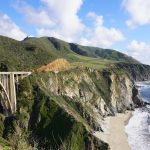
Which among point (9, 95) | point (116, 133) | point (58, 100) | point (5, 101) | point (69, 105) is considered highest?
point (9, 95)

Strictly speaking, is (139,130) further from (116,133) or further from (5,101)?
(5,101)

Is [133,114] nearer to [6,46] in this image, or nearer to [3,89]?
[6,46]

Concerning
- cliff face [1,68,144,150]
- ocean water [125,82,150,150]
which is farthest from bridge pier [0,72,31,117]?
ocean water [125,82,150,150]

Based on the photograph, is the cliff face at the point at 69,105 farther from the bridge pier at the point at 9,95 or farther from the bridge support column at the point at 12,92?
the bridge pier at the point at 9,95

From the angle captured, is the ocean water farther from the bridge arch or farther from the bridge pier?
the bridge arch

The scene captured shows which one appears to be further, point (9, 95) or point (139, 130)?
point (139, 130)

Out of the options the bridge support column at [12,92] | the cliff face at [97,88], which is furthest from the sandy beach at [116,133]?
the bridge support column at [12,92]

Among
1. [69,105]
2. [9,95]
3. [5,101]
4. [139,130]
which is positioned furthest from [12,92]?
[139,130]

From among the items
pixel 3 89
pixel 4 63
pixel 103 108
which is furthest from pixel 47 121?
pixel 103 108
